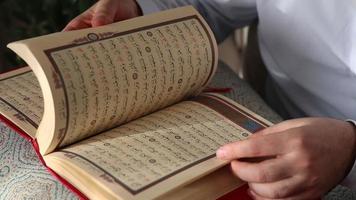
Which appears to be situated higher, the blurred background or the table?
the blurred background

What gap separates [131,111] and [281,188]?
6.4 inches

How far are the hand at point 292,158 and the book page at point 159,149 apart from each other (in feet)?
0.09

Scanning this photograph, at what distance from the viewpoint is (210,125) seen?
1.63ft

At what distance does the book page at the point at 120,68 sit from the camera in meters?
0.42

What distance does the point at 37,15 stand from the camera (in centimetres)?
98

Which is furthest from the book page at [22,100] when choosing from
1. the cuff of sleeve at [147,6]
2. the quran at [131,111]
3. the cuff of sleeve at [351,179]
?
the cuff of sleeve at [351,179]

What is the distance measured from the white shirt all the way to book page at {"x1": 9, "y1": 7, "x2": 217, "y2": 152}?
15 centimetres

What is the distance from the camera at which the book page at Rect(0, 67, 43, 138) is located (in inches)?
19.6

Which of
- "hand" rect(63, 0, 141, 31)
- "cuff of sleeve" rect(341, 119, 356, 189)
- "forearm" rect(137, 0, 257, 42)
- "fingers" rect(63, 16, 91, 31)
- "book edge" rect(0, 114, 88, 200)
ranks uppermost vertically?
"hand" rect(63, 0, 141, 31)

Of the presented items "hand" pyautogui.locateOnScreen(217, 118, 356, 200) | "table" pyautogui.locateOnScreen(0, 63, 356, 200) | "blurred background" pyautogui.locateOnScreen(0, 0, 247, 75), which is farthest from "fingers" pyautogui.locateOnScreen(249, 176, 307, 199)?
"blurred background" pyautogui.locateOnScreen(0, 0, 247, 75)

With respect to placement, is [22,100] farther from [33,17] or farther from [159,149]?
[33,17]

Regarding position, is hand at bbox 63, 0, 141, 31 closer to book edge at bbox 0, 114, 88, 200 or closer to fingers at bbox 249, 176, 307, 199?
book edge at bbox 0, 114, 88, 200

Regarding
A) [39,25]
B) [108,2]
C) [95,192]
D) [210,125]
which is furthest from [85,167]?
[39,25]

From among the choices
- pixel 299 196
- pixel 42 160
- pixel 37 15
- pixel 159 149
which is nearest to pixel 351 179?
pixel 299 196
